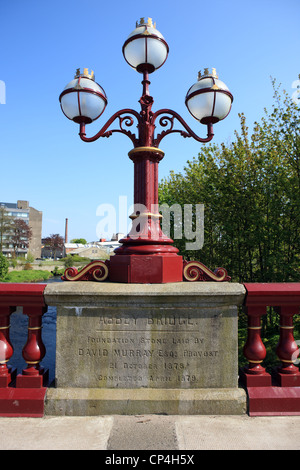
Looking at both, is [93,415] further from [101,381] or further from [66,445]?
[66,445]

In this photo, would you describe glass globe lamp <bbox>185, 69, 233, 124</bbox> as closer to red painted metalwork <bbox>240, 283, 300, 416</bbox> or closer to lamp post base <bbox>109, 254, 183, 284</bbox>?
lamp post base <bbox>109, 254, 183, 284</bbox>

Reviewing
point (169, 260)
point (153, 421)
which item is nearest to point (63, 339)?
point (153, 421)

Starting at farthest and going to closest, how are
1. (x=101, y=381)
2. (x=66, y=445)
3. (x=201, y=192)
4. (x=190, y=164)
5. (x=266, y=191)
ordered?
(x=190, y=164), (x=201, y=192), (x=266, y=191), (x=101, y=381), (x=66, y=445)

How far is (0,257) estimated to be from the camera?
132 ft

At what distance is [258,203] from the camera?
12.1m

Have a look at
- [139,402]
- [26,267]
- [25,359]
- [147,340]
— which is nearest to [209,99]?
[147,340]

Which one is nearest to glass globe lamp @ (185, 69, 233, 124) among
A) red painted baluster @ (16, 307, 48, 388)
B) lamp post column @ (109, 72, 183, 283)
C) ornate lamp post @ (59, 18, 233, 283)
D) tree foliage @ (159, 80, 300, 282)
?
ornate lamp post @ (59, 18, 233, 283)

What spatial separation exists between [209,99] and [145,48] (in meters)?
1.00

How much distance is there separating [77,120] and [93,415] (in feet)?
10.1

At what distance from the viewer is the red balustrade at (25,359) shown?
8.70ft

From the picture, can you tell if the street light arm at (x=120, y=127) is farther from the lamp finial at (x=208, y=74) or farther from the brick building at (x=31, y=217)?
the brick building at (x=31, y=217)

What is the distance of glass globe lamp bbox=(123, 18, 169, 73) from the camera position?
355 cm

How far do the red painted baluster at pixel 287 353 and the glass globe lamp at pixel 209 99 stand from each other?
2.30 meters

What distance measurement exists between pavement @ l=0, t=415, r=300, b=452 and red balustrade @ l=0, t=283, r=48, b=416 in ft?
0.37
